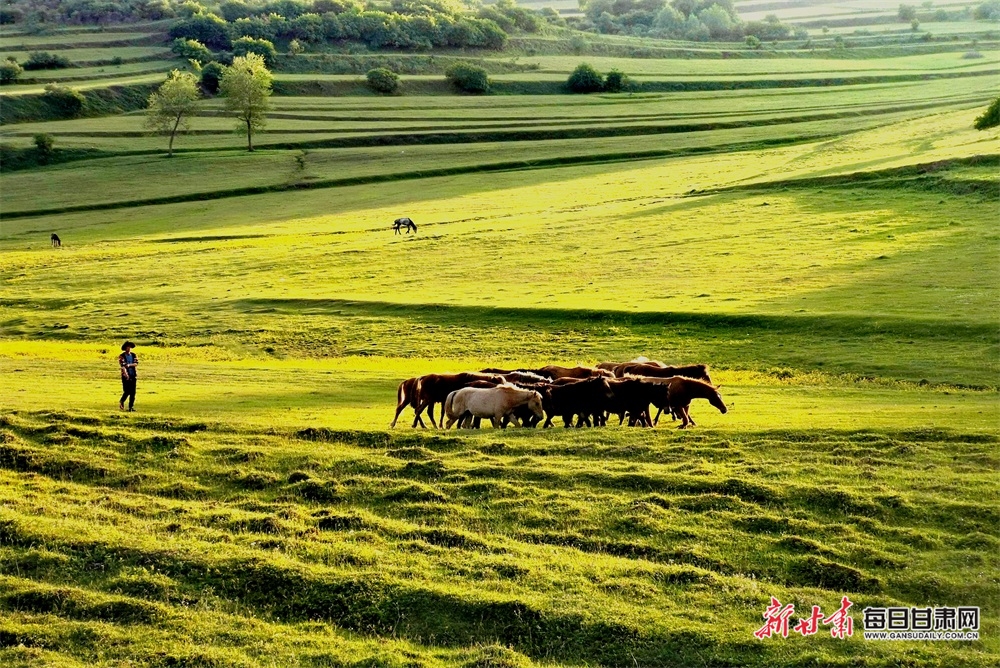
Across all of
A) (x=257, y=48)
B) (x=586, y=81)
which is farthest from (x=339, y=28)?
(x=586, y=81)

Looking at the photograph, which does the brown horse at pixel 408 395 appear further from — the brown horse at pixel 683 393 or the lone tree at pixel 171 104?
the lone tree at pixel 171 104

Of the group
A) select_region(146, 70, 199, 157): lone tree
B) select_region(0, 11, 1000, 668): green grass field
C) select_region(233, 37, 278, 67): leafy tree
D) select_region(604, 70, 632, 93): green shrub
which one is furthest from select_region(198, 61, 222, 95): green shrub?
select_region(0, 11, 1000, 668): green grass field

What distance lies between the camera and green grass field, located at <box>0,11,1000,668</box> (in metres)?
17.0

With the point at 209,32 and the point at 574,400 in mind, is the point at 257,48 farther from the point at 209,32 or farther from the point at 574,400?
the point at 574,400

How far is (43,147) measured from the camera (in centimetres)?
10544

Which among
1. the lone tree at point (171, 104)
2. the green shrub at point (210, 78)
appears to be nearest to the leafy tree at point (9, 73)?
the green shrub at point (210, 78)

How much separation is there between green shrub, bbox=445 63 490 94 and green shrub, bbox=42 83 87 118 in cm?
4949

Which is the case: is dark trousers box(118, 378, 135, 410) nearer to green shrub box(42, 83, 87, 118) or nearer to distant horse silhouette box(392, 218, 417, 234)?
distant horse silhouette box(392, 218, 417, 234)

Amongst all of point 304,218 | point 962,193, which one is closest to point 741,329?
point 962,193

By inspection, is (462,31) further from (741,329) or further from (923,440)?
(923,440)

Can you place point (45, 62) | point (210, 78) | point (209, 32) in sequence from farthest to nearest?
point (209, 32)
point (45, 62)
point (210, 78)

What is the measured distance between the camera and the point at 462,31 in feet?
599

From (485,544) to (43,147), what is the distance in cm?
9956

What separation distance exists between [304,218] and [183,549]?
60.0 meters
